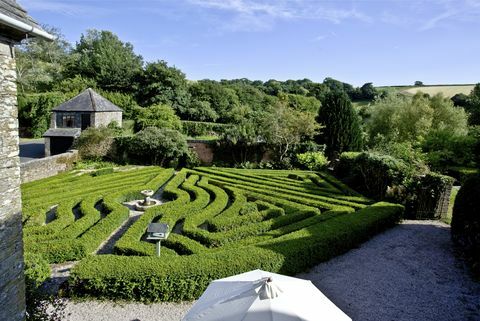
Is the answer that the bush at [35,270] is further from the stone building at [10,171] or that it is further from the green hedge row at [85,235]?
the stone building at [10,171]

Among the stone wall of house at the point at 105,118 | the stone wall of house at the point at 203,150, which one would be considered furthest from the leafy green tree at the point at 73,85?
the stone wall of house at the point at 203,150

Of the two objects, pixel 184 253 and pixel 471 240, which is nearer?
pixel 184 253

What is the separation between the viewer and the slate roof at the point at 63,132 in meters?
25.4

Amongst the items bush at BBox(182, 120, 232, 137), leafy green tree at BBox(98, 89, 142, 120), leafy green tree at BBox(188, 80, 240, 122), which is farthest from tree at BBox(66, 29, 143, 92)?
bush at BBox(182, 120, 232, 137)

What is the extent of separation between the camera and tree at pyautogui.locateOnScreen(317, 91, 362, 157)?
26016 mm

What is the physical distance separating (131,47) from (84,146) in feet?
155

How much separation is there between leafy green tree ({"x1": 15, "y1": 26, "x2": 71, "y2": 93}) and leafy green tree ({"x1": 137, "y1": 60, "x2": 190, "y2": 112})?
11500mm

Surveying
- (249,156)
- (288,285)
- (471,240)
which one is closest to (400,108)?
(249,156)

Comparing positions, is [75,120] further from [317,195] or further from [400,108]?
[400,108]

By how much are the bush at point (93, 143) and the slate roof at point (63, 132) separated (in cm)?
160

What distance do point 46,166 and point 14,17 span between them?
17304 millimetres

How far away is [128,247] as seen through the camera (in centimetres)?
971

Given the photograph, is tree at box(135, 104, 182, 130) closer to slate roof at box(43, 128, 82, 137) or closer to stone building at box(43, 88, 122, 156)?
stone building at box(43, 88, 122, 156)

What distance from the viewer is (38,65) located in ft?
151
